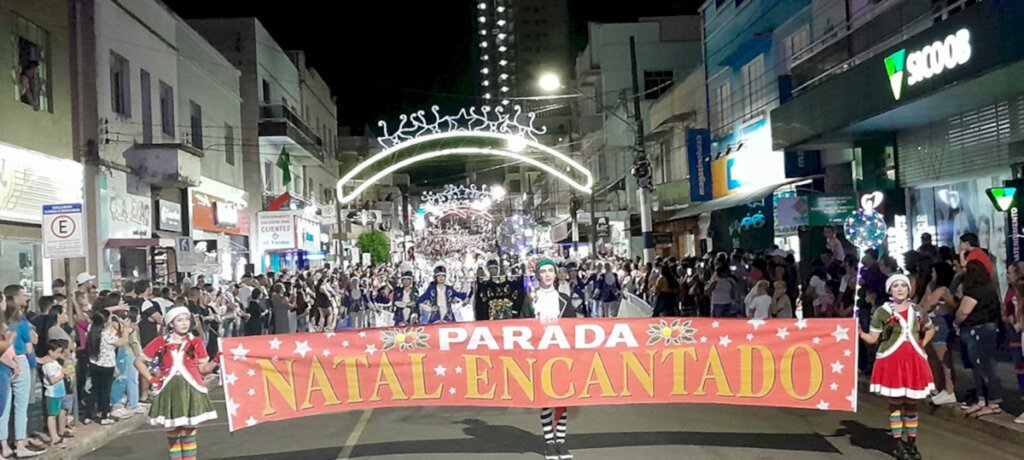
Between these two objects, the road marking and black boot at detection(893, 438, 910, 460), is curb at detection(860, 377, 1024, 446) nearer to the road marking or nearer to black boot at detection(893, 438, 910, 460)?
black boot at detection(893, 438, 910, 460)

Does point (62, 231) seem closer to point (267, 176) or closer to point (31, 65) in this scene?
point (31, 65)

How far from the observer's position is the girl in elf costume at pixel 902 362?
8.28 m

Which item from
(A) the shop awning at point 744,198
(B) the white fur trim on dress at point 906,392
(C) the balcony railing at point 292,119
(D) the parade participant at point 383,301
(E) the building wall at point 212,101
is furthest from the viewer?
(C) the balcony railing at point 292,119

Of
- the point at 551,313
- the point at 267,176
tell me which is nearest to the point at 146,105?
the point at 267,176

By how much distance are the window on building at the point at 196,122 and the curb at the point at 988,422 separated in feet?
78.7

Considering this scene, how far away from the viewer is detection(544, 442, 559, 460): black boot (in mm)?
8829

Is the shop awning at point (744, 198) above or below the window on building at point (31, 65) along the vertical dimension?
below

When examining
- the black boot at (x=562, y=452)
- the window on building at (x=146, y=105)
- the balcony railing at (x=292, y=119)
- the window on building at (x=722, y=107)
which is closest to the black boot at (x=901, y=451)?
the black boot at (x=562, y=452)

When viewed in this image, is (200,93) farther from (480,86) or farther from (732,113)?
(480,86)

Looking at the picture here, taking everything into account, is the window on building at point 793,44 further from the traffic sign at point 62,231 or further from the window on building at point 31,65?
the traffic sign at point 62,231

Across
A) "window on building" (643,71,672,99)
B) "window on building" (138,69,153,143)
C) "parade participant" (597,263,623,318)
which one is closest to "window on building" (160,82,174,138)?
"window on building" (138,69,153,143)

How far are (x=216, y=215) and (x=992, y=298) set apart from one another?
1019 inches

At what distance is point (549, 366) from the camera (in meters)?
9.23

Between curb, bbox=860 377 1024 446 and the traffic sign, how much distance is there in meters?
10.2
